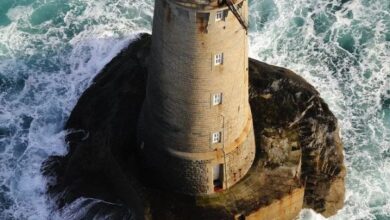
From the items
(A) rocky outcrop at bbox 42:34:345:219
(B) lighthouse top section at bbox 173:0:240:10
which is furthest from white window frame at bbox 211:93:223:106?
(A) rocky outcrop at bbox 42:34:345:219

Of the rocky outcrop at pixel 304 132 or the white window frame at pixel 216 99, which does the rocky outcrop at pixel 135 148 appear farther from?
the white window frame at pixel 216 99

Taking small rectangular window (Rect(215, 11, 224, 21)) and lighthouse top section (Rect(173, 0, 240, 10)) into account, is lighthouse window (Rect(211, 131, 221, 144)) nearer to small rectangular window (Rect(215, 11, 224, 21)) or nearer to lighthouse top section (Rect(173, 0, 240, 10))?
small rectangular window (Rect(215, 11, 224, 21))

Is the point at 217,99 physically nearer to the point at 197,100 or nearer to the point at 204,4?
the point at 197,100

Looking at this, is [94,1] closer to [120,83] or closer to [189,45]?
[120,83]

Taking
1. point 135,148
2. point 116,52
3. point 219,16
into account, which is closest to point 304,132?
point 135,148

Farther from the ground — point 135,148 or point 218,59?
point 218,59

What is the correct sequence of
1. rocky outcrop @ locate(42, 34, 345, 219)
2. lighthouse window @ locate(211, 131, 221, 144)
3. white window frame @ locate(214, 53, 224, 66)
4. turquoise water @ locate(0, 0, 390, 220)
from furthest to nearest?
1. turquoise water @ locate(0, 0, 390, 220)
2. rocky outcrop @ locate(42, 34, 345, 219)
3. lighthouse window @ locate(211, 131, 221, 144)
4. white window frame @ locate(214, 53, 224, 66)

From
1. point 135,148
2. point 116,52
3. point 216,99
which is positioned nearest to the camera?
point 216,99

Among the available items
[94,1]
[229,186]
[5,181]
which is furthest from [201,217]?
[94,1]

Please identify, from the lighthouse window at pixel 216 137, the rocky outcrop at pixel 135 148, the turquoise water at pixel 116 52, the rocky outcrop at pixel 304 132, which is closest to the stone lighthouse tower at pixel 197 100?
the lighthouse window at pixel 216 137
